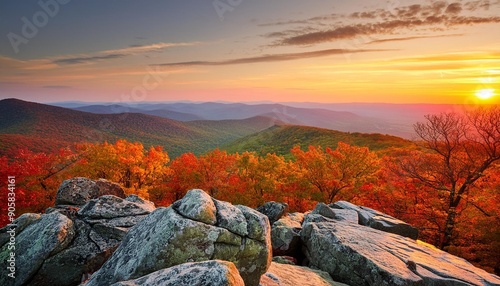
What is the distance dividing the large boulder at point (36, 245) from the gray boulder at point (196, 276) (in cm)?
974

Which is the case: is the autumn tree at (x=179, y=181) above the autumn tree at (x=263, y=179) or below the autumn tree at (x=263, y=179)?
below

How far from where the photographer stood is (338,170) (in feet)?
160

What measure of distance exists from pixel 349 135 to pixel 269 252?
160697mm

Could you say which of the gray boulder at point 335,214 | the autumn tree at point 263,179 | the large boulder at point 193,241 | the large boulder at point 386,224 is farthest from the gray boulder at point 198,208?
the autumn tree at point 263,179

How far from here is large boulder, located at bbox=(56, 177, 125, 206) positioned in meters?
22.1

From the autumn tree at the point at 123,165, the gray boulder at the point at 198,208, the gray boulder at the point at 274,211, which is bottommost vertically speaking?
the autumn tree at the point at 123,165

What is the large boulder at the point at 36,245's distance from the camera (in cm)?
1373

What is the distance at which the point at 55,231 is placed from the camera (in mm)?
14602

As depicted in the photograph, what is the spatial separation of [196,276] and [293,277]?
7485 millimetres

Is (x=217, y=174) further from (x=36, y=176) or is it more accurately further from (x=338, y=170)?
(x=36, y=176)

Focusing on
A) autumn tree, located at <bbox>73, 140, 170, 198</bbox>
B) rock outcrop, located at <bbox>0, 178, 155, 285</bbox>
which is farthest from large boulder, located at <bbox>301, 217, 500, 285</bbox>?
autumn tree, located at <bbox>73, 140, 170, 198</bbox>

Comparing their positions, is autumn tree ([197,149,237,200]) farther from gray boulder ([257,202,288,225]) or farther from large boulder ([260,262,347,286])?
large boulder ([260,262,347,286])

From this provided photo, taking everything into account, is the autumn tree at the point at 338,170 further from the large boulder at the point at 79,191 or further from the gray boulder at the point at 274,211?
the large boulder at the point at 79,191

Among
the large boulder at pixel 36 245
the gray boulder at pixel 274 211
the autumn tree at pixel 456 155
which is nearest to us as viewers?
the large boulder at pixel 36 245
